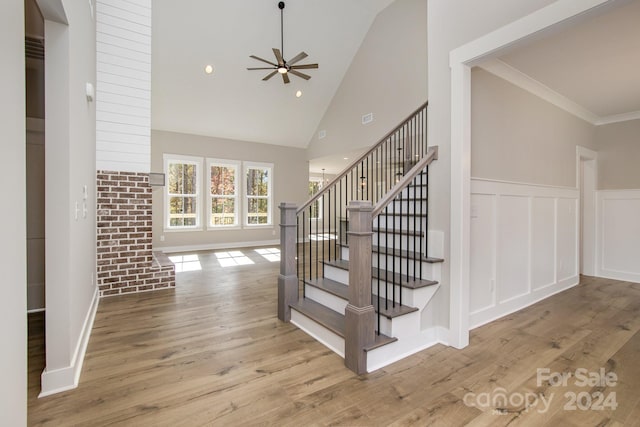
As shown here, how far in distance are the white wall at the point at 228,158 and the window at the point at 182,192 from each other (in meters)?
0.14

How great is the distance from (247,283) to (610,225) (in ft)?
18.6

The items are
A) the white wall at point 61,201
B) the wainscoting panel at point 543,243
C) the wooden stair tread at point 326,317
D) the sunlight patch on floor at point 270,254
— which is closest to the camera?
the white wall at point 61,201

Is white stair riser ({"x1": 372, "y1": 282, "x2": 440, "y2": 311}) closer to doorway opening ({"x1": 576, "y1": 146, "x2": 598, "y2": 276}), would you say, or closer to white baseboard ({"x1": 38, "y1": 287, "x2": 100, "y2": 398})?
white baseboard ({"x1": 38, "y1": 287, "x2": 100, "y2": 398})

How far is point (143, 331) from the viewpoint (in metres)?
2.60

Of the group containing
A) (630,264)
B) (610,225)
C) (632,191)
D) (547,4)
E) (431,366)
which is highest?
(547,4)

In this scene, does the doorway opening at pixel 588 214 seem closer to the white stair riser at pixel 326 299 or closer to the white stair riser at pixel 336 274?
the white stair riser at pixel 336 274

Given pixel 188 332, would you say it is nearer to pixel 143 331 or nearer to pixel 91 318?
pixel 143 331

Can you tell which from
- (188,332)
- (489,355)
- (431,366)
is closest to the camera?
(431,366)

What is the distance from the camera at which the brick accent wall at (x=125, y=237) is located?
11.7 ft

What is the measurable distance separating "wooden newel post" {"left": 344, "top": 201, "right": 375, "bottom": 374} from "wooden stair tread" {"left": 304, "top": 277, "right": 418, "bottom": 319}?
0.26 meters

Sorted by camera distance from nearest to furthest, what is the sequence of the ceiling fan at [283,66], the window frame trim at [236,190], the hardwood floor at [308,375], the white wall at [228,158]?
the hardwood floor at [308,375] → the ceiling fan at [283,66] → the white wall at [228,158] → the window frame trim at [236,190]

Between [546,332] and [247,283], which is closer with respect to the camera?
[546,332]

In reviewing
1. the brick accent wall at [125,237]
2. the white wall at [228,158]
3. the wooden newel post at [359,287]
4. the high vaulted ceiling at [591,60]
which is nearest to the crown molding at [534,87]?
the high vaulted ceiling at [591,60]

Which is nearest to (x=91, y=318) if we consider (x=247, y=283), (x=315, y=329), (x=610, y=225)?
(x=247, y=283)
